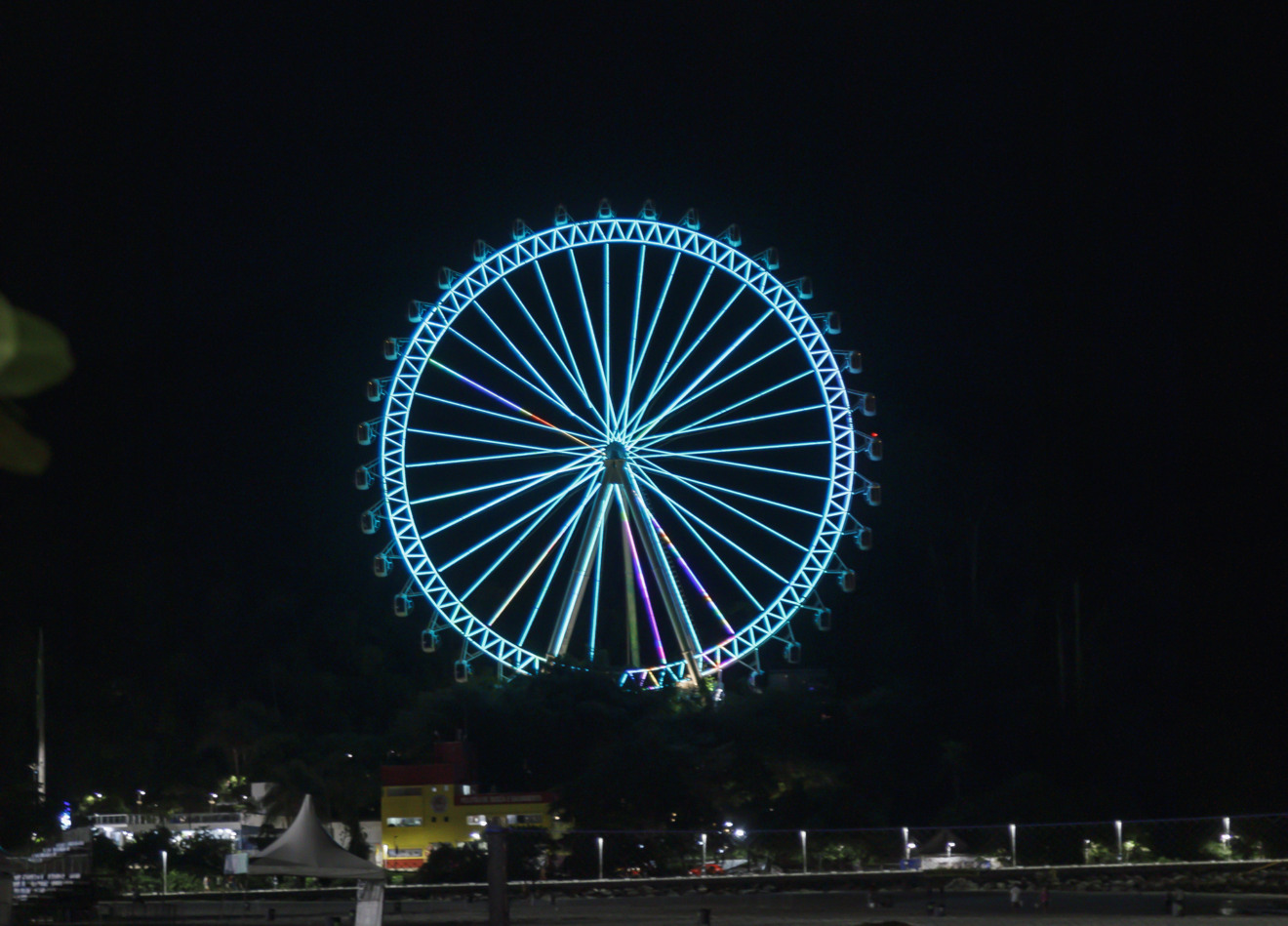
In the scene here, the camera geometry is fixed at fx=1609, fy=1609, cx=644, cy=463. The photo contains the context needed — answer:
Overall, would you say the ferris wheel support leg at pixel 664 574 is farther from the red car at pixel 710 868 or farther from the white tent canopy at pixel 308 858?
the white tent canopy at pixel 308 858

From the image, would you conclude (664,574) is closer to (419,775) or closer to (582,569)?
(582,569)

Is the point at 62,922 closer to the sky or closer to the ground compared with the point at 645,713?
closer to the ground

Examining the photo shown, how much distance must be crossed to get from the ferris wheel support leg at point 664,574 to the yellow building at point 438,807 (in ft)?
32.8

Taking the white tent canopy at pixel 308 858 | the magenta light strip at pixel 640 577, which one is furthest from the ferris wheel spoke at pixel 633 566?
the white tent canopy at pixel 308 858

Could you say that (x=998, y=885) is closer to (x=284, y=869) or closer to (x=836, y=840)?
(x=836, y=840)

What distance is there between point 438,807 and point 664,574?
48.6ft

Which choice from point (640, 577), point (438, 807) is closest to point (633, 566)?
point (640, 577)

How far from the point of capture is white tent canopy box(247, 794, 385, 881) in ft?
80.4

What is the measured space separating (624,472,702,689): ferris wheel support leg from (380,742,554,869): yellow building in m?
9.99

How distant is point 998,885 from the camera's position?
32844 mm

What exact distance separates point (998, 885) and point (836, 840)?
549 centimetres

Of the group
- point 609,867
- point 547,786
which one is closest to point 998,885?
point 609,867

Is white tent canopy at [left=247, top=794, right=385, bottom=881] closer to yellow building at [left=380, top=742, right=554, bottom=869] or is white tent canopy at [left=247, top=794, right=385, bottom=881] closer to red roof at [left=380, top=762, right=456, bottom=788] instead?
yellow building at [left=380, top=742, right=554, bottom=869]

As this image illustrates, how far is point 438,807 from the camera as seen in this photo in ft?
158
